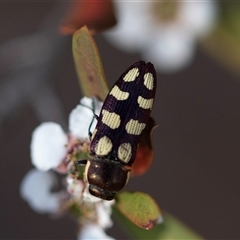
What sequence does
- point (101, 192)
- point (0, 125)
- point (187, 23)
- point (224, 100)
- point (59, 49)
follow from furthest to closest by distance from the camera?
point (224, 100) < point (187, 23) < point (59, 49) < point (0, 125) < point (101, 192)

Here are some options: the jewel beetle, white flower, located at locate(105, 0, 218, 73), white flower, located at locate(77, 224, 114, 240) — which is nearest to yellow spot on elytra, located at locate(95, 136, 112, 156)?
the jewel beetle

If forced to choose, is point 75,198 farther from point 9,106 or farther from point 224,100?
point 224,100

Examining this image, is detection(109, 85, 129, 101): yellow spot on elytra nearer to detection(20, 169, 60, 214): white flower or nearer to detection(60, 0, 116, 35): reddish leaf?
detection(60, 0, 116, 35): reddish leaf

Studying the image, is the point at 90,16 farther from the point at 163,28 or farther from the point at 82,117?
the point at 163,28

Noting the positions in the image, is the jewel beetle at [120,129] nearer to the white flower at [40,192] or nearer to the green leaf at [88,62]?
the green leaf at [88,62]

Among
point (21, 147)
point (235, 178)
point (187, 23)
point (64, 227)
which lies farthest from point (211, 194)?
point (187, 23)

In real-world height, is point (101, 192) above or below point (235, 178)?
below

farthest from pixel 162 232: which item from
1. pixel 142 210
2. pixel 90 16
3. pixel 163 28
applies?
pixel 163 28
